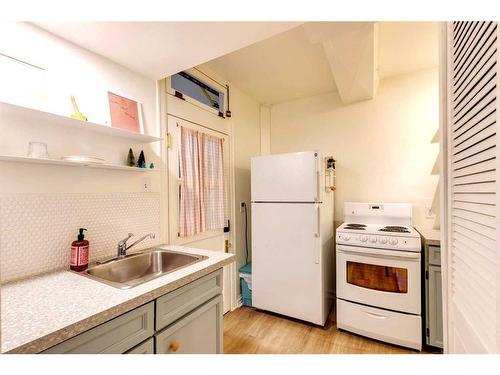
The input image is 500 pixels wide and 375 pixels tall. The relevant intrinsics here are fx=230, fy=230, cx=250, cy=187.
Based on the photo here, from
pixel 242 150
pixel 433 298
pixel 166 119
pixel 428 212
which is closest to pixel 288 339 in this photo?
pixel 433 298

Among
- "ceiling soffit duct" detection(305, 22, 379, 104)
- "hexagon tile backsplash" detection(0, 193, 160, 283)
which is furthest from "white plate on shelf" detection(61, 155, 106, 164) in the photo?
"ceiling soffit duct" detection(305, 22, 379, 104)

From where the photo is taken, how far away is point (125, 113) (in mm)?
1610

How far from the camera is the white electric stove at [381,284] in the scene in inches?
74.2

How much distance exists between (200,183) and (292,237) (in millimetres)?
1061

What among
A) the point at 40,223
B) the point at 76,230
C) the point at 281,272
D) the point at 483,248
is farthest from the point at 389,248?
the point at 40,223

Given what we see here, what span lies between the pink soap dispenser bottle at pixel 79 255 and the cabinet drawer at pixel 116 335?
1.81ft

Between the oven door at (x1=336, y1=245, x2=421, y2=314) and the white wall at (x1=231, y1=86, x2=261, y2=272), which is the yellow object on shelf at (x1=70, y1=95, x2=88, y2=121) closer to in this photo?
the white wall at (x1=231, y1=86, x2=261, y2=272)

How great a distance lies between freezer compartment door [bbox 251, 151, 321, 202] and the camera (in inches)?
86.4

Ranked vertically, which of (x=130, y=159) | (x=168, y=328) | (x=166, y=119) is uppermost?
(x=166, y=119)

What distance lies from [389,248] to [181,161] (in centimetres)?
195

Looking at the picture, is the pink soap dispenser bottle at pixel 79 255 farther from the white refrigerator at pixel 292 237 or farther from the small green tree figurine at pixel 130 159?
the white refrigerator at pixel 292 237

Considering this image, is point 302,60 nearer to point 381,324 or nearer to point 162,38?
point 162,38

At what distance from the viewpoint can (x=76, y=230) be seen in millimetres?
1367
